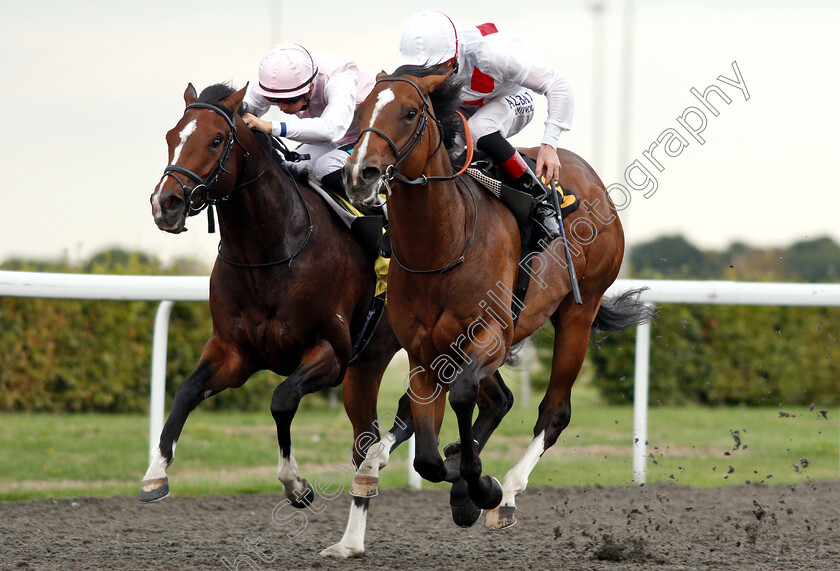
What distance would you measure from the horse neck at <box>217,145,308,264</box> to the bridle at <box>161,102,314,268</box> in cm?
2

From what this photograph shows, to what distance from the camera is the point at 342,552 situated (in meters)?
4.27

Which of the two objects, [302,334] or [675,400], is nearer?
[302,334]

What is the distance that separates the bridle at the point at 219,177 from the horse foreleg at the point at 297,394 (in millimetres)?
398

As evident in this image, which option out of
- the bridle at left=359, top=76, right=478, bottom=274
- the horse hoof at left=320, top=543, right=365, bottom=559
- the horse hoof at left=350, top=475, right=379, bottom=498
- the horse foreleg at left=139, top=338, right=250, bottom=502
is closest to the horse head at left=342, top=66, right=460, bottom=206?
the bridle at left=359, top=76, right=478, bottom=274

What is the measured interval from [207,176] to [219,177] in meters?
0.09

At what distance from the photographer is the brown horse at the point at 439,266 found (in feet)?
10.5

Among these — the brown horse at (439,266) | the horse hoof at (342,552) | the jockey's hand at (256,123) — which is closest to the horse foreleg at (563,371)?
the brown horse at (439,266)

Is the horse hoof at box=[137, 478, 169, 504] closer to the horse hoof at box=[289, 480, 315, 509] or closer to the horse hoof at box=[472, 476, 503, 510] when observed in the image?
the horse hoof at box=[289, 480, 315, 509]

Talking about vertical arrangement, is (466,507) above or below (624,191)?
below

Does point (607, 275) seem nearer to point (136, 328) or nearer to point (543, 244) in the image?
point (543, 244)

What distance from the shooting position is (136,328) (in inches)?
351

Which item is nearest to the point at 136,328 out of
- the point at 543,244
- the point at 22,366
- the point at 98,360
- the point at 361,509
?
the point at 98,360

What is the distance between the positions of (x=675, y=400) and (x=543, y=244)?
22.3ft

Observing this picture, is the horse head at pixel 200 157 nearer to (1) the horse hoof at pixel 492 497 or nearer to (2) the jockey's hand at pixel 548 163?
(2) the jockey's hand at pixel 548 163
